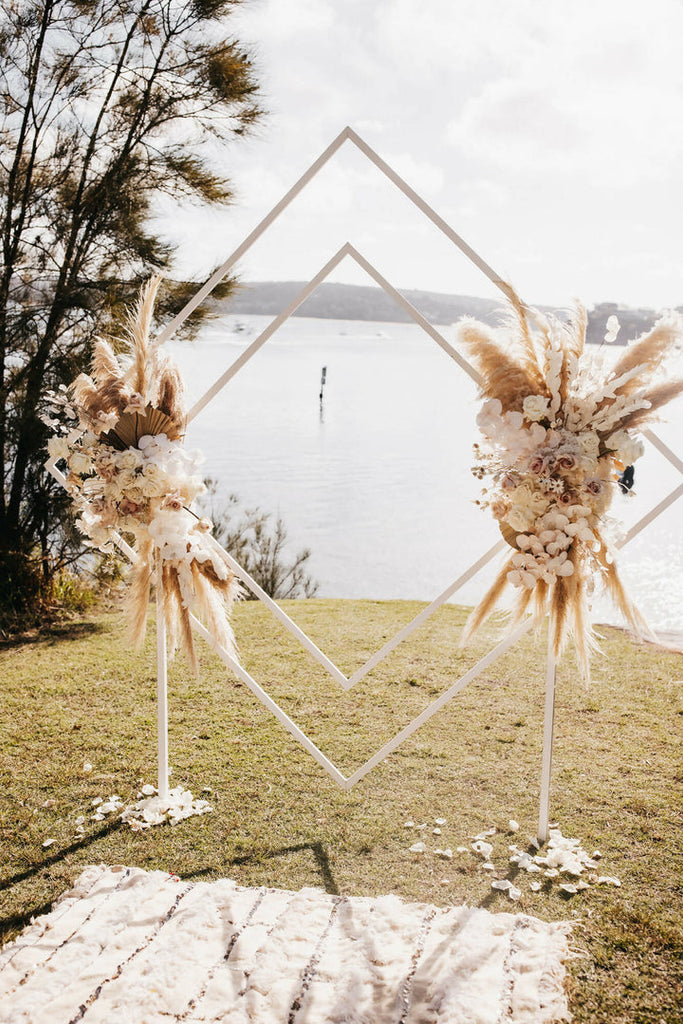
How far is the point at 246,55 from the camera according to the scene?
689 cm

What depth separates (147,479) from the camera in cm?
299

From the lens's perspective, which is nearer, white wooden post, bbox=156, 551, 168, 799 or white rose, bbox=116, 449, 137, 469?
white rose, bbox=116, 449, 137, 469

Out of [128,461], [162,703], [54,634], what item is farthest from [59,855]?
[54,634]

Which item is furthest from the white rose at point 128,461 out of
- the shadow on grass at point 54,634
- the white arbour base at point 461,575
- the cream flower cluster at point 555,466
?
the shadow on grass at point 54,634

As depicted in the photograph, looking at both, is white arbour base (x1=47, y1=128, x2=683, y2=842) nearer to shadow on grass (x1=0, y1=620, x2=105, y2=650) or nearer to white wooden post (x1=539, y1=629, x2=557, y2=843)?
white wooden post (x1=539, y1=629, x2=557, y2=843)

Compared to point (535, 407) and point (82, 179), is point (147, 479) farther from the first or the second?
point (82, 179)

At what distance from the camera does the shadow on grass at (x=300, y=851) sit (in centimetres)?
301

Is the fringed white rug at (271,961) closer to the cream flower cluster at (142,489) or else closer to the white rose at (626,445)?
the cream flower cluster at (142,489)

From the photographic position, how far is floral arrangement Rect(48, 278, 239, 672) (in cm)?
303

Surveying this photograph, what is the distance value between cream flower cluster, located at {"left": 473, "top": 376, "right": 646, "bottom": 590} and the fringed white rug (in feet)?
3.60

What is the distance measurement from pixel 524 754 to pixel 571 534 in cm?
169

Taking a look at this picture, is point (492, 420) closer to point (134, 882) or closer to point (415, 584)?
point (134, 882)

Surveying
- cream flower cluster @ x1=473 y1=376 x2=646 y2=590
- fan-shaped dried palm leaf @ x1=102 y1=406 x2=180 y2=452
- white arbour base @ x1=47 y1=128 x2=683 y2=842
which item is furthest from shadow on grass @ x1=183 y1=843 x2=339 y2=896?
fan-shaped dried palm leaf @ x1=102 y1=406 x2=180 y2=452

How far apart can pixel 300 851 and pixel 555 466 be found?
5.42 ft
